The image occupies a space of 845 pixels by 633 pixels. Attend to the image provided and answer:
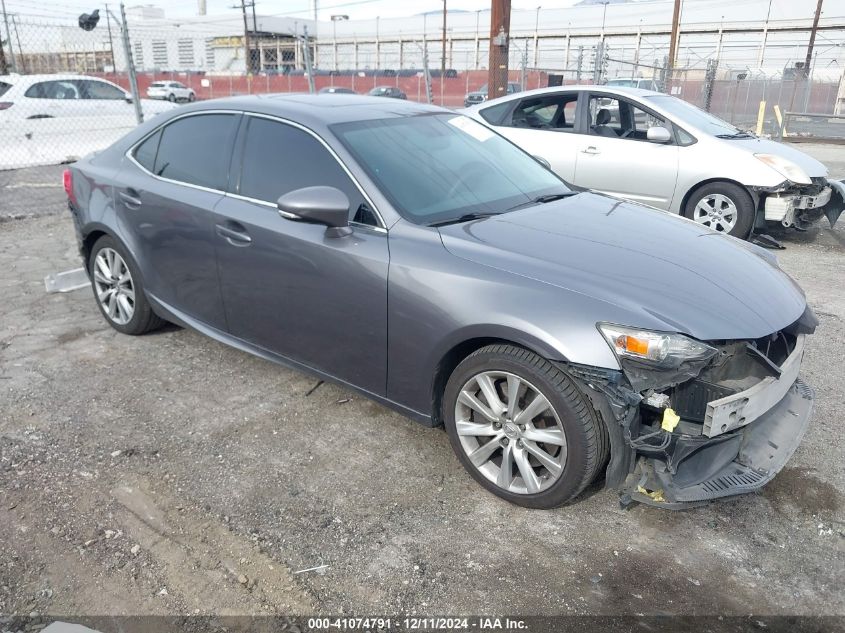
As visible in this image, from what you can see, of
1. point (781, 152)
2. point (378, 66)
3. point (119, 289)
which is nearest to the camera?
point (119, 289)

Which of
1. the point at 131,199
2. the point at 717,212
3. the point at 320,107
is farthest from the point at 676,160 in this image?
the point at 131,199

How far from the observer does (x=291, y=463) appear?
3.31 meters

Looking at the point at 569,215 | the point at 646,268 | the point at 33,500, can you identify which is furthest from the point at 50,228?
the point at 646,268

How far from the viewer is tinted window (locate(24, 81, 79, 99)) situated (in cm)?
1279

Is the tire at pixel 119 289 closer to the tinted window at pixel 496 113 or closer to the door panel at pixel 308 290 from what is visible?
the door panel at pixel 308 290

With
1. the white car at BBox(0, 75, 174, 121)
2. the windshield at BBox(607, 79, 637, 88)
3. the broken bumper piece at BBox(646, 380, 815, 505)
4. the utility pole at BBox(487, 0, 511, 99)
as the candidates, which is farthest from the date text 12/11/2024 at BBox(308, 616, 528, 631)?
the windshield at BBox(607, 79, 637, 88)

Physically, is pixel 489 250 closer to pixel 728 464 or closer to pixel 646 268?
pixel 646 268

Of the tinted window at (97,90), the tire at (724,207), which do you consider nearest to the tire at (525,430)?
the tire at (724,207)

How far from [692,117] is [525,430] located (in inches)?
231

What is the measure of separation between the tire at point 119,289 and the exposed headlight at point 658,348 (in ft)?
10.4

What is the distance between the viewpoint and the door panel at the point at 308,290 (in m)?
3.21

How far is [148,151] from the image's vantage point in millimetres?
4375

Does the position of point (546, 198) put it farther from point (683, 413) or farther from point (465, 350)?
point (683, 413)

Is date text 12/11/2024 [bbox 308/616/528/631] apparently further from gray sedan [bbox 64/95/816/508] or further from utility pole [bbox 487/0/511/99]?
utility pole [bbox 487/0/511/99]
